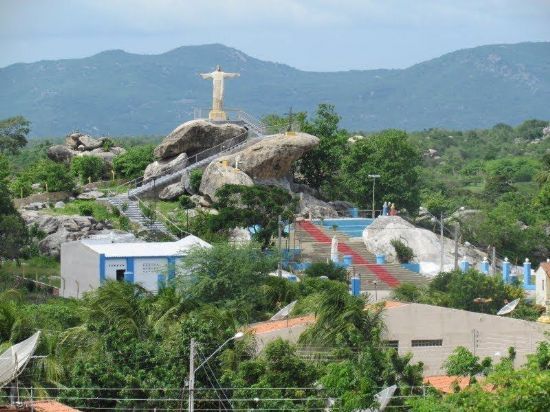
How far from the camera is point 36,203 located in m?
77.9

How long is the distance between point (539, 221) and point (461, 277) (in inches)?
1427

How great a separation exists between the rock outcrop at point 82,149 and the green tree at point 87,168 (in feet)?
9.53

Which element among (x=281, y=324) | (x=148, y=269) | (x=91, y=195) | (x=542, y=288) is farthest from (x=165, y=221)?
(x=281, y=324)

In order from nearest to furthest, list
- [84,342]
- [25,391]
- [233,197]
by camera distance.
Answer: [25,391], [84,342], [233,197]

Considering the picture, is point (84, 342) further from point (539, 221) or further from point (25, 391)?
point (539, 221)

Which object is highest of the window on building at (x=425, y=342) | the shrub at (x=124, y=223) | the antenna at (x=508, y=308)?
the shrub at (x=124, y=223)

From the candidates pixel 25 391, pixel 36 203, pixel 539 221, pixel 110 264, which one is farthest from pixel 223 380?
pixel 539 221

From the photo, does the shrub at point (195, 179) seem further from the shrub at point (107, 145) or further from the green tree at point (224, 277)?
the green tree at point (224, 277)

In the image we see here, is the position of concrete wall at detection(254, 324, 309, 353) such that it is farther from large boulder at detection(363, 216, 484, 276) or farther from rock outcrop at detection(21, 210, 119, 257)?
large boulder at detection(363, 216, 484, 276)

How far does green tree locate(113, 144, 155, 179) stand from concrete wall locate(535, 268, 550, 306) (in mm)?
25198

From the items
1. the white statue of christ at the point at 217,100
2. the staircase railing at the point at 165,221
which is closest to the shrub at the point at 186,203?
the staircase railing at the point at 165,221

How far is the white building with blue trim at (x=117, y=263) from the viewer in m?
62.3

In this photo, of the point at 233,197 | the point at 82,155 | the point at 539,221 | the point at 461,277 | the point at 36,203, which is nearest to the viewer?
the point at 461,277

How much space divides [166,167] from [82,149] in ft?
41.5
